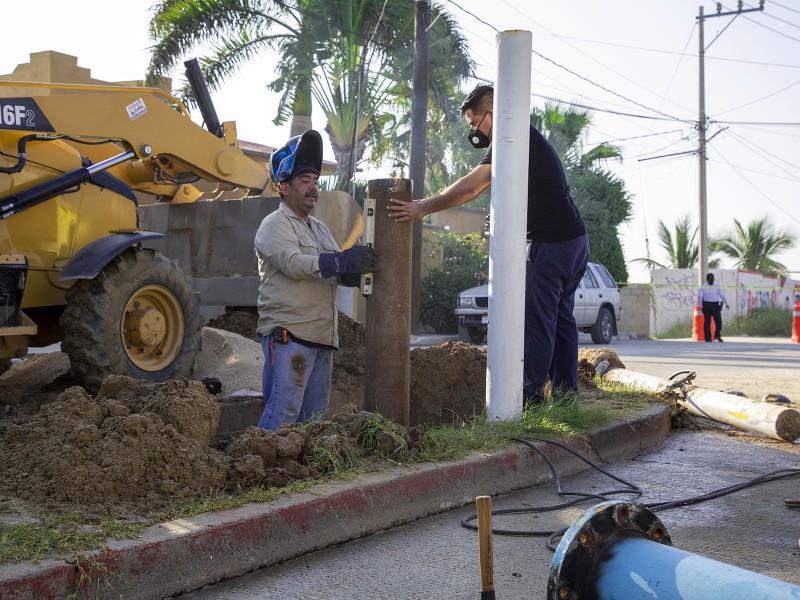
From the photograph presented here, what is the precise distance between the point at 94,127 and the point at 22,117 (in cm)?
72

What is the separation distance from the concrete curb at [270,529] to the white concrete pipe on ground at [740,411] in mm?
2012

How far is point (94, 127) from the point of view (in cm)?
707

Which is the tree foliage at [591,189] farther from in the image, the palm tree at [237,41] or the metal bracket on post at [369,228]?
the metal bracket on post at [369,228]

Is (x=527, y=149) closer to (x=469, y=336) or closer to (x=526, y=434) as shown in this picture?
(x=526, y=434)

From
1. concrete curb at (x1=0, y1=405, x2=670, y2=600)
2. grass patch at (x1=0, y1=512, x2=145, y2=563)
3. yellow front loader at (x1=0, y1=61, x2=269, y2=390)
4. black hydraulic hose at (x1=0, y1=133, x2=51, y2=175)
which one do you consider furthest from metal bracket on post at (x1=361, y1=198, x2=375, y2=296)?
black hydraulic hose at (x1=0, y1=133, x2=51, y2=175)

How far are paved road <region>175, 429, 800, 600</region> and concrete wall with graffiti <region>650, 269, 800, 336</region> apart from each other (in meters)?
27.2

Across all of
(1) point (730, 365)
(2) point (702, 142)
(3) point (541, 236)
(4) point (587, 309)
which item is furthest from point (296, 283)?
(2) point (702, 142)

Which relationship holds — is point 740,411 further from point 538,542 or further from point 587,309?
point 587,309

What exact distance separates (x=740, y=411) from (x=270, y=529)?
14.4 ft

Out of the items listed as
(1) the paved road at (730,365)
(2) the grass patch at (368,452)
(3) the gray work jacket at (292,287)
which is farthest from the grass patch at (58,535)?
(1) the paved road at (730,365)

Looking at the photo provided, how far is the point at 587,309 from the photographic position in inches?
768

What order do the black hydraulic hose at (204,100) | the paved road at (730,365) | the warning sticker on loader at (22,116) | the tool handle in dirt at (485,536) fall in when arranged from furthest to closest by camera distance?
the paved road at (730,365)
the black hydraulic hose at (204,100)
the warning sticker on loader at (22,116)
the tool handle in dirt at (485,536)

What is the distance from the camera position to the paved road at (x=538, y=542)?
322cm

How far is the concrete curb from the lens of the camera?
9.38 feet
